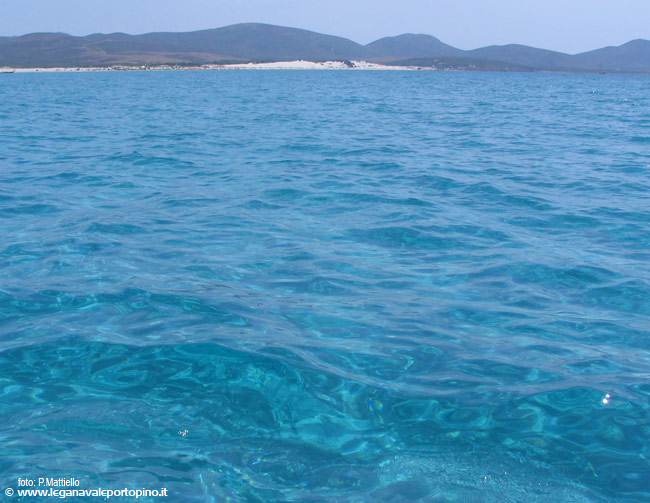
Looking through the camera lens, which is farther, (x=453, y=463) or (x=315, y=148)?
(x=315, y=148)

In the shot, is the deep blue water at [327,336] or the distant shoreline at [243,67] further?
the distant shoreline at [243,67]

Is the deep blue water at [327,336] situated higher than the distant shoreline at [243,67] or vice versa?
the distant shoreline at [243,67]

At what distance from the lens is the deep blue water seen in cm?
364

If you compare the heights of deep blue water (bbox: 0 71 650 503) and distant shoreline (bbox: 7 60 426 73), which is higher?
distant shoreline (bbox: 7 60 426 73)

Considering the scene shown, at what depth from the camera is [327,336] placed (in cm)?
539

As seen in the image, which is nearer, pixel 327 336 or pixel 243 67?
pixel 327 336

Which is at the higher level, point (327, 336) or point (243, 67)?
point (243, 67)

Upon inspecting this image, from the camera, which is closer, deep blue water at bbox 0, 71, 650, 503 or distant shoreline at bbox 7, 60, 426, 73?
deep blue water at bbox 0, 71, 650, 503

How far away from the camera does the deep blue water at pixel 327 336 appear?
3.64 meters

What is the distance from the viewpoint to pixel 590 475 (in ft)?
11.9

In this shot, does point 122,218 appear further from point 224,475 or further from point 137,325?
point 224,475

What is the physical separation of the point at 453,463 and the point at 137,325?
3.31 m

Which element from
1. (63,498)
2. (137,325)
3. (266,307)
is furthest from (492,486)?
(137,325)

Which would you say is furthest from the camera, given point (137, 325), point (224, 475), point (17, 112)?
point (17, 112)
